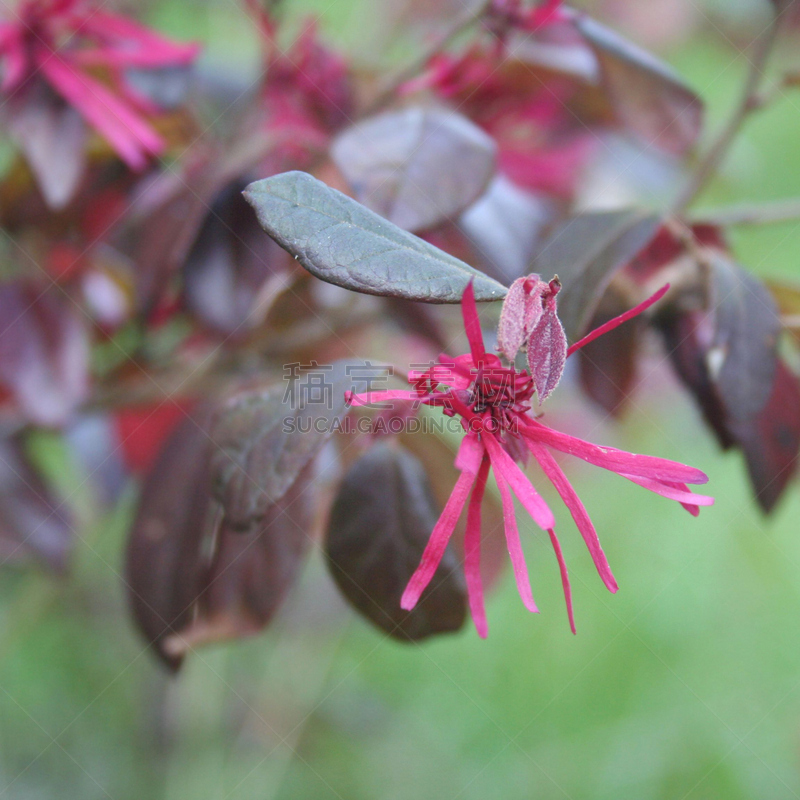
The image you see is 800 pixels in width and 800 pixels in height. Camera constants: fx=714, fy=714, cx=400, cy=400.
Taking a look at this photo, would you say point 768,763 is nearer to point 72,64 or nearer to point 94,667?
point 94,667

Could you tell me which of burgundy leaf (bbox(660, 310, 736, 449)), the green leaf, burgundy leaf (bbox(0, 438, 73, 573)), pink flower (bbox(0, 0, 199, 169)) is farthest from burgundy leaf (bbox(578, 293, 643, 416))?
burgundy leaf (bbox(0, 438, 73, 573))

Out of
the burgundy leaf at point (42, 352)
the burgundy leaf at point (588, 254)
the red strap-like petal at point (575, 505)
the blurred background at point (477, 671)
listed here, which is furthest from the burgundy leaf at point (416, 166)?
the blurred background at point (477, 671)

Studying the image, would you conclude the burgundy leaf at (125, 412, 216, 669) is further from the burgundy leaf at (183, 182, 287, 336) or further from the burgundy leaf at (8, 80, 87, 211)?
the burgundy leaf at (8, 80, 87, 211)

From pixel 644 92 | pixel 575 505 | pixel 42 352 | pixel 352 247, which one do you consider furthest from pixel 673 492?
pixel 42 352

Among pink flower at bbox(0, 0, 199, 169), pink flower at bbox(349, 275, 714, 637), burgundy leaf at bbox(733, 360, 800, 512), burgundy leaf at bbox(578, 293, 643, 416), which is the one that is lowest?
burgundy leaf at bbox(733, 360, 800, 512)

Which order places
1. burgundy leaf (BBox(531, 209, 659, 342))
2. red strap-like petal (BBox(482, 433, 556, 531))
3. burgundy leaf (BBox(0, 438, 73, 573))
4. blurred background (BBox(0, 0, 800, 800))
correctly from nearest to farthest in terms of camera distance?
red strap-like petal (BBox(482, 433, 556, 531)), burgundy leaf (BBox(531, 209, 659, 342)), burgundy leaf (BBox(0, 438, 73, 573)), blurred background (BBox(0, 0, 800, 800))

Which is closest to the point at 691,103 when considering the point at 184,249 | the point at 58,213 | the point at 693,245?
the point at 693,245

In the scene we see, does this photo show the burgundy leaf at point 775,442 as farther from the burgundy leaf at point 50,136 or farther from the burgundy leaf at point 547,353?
the burgundy leaf at point 50,136
